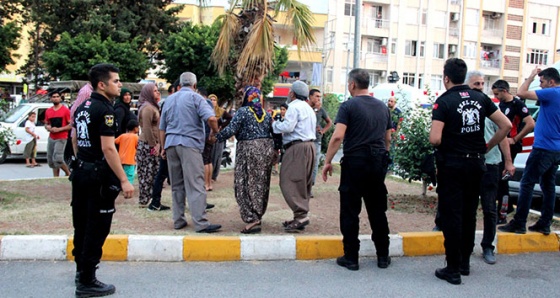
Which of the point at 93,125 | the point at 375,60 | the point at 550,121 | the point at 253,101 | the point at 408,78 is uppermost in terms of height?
the point at 375,60

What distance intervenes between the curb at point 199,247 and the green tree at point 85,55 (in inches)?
712

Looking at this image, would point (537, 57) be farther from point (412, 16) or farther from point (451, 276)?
point (451, 276)

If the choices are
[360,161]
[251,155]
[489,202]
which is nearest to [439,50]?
[489,202]

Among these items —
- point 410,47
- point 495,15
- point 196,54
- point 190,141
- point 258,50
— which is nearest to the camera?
point 190,141

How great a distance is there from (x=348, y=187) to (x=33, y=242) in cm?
324

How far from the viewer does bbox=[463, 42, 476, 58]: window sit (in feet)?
154

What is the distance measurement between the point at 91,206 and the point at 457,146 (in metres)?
3.27

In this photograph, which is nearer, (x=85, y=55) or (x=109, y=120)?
(x=109, y=120)

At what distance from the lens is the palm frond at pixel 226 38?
991 cm

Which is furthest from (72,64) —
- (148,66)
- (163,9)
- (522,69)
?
(522,69)

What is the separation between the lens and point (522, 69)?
159 feet

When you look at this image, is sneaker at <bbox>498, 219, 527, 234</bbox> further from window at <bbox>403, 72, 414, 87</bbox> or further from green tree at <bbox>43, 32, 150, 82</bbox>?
window at <bbox>403, 72, 414, 87</bbox>

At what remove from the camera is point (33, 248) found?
5.06 m

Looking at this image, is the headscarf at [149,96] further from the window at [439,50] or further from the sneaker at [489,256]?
the window at [439,50]
